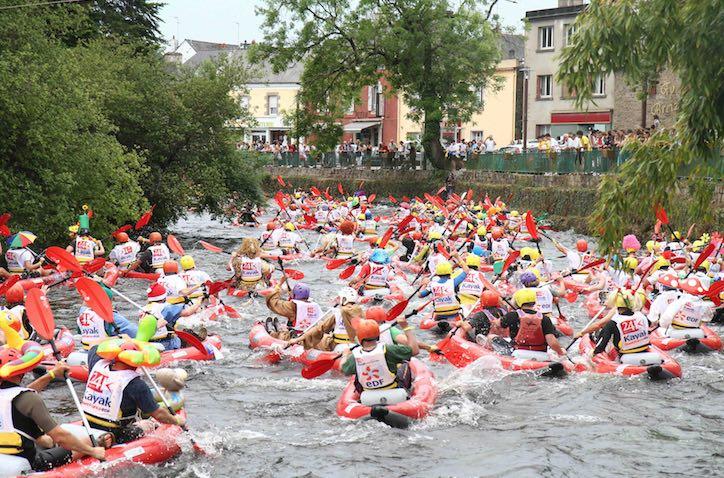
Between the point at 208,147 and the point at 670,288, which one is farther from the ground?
the point at 208,147

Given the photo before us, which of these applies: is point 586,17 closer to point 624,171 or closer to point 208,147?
point 624,171

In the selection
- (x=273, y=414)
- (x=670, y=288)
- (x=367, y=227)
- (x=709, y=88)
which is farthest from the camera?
(x=367, y=227)

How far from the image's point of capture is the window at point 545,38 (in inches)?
2032

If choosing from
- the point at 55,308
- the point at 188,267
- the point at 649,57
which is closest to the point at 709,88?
the point at 649,57

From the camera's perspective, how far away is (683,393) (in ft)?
39.7

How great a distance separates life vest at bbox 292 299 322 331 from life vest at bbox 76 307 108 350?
2.80 metres

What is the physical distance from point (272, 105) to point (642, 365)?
206 ft

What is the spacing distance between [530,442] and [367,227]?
69.7 ft

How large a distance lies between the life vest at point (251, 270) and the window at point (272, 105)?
181 ft

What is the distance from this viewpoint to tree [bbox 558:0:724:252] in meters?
7.64

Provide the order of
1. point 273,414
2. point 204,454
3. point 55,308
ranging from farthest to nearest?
point 55,308 < point 273,414 < point 204,454

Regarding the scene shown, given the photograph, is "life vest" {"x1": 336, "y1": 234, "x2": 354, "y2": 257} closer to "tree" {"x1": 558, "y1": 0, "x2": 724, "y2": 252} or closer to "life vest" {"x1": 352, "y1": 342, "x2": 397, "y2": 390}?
"life vest" {"x1": 352, "y1": 342, "x2": 397, "y2": 390}

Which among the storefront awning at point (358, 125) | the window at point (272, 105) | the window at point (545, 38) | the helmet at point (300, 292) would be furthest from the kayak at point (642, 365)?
the window at point (272, 105)

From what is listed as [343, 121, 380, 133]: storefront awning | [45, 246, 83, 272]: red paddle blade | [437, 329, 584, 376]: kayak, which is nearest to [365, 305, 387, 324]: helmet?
[437, 329, 584, 376]: kayak
